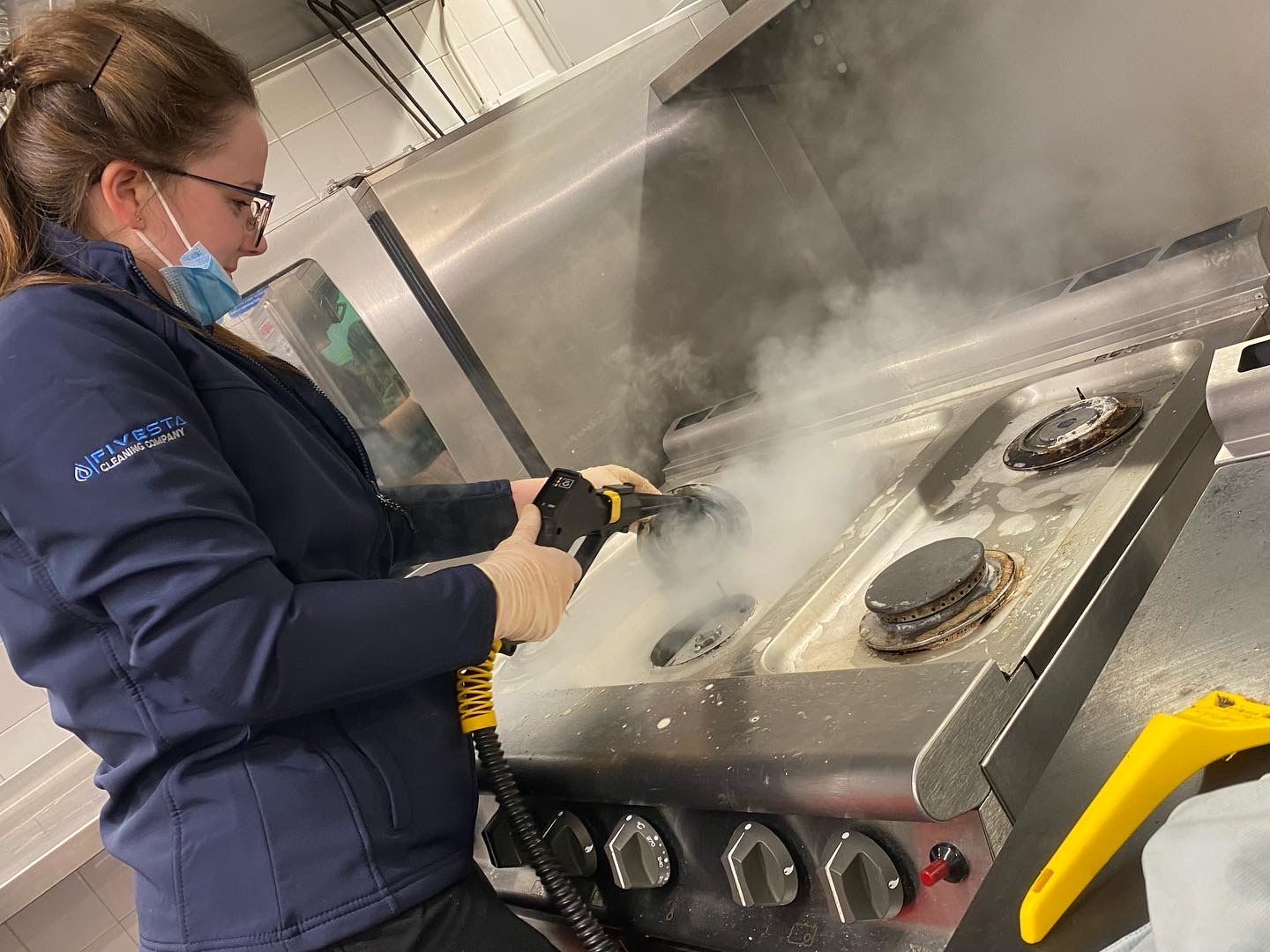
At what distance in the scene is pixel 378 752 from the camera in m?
0.91

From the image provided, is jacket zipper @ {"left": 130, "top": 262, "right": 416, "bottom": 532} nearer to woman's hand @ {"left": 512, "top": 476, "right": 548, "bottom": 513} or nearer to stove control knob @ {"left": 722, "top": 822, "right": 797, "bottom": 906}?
woman's hand @ {"left": 512, "top": 476, "right": 548, "bottom": 513}

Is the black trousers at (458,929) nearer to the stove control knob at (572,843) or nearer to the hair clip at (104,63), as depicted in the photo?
the stove control knob at (572,843)

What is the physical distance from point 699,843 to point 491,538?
593 millimetres

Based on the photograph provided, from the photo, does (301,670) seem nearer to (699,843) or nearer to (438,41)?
(699,843)

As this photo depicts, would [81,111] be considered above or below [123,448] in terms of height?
above

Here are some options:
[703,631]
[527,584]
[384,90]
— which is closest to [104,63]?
[527,584]

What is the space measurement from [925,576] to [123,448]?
2.23 feet

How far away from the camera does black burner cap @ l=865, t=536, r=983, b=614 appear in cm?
91

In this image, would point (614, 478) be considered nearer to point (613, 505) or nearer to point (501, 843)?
point (613, 505)

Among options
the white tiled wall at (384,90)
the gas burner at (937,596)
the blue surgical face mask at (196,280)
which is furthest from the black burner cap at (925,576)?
the white tiled wall at (384,90)

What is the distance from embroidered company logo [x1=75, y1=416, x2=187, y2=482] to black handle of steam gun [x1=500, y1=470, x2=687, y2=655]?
1.37 ft

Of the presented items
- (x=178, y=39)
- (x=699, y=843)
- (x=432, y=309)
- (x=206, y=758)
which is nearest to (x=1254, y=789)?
(x=699, y=843)

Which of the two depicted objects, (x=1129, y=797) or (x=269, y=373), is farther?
(x=269, y=373)

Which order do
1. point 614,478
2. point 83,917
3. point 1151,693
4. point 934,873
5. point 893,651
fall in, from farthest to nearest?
point 83,917, point 614,478, point 893,651, point 934,873, point 1151,693
